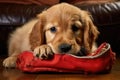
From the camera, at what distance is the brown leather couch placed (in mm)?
2943

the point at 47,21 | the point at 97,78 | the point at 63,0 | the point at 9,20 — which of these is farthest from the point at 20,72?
the point at 63,0

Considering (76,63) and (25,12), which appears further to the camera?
(25,12)

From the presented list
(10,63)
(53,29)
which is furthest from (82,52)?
(10,63)

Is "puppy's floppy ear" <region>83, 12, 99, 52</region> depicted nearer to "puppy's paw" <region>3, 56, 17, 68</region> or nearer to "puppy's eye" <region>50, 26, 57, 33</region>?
"puppy's eye" <region>50, 26, 57, 33</region>

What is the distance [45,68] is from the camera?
2.00 m

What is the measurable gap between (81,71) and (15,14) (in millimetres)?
A: 1185

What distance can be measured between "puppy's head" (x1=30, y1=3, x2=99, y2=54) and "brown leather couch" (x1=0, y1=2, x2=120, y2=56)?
2.21 feet

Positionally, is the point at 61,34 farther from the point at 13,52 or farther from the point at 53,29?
the point at 13,52

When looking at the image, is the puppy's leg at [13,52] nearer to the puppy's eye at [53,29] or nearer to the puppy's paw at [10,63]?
the puppy's paw at [10,63]

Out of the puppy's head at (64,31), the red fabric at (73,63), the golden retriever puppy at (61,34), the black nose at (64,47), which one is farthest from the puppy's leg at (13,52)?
the black nose at (64,47)

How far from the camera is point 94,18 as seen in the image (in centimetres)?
294

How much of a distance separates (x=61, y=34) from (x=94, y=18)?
0.94 meters

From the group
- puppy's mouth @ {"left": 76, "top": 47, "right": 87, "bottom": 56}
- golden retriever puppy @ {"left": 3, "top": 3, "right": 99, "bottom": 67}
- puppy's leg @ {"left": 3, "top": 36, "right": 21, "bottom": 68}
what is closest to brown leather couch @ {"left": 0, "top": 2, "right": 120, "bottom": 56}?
puppy's leg @ {"left": 3, "top": 36, "right": 21, "bottom": 68}

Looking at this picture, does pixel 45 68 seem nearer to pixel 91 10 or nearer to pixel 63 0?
pixel 91 10
